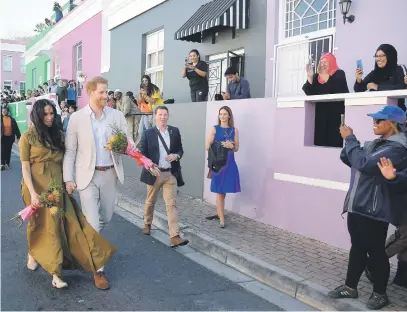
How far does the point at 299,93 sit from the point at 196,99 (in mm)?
2684

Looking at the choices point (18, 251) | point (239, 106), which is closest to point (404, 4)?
point (239, 106)

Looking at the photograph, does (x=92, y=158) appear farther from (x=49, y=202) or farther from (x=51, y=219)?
(x=51, y=219)

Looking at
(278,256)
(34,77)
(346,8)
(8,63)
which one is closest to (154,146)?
(278,256)

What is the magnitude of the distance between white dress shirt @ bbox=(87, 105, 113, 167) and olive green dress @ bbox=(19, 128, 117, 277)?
0.40m

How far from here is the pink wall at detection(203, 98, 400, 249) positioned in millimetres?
5812

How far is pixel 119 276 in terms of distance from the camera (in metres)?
4.86

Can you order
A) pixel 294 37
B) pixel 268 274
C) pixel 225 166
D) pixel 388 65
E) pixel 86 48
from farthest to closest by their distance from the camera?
1. pixel 86 48
2. pixel 294 37
3. pixel 225 166
4. pixel 388 65
5. pixel 268 274

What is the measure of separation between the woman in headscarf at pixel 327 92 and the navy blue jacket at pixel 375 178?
88.9 inches

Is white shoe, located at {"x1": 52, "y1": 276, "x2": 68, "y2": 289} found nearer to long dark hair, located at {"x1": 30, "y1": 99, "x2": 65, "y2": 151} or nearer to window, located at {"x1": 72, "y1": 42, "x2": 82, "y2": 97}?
long dark hair, located at {"x1": 30, "y1": 99, "x2": 65, "y2": 151}

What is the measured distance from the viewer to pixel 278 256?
5.48 metres

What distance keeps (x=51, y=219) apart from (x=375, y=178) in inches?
121

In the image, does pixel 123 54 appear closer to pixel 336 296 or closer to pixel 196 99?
pixel 196 99

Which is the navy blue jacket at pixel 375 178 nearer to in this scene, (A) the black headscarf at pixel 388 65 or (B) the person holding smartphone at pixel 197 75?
(A) the black headscarf at pixel 388 65

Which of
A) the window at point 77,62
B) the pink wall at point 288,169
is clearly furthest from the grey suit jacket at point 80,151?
the window at point 77,62
